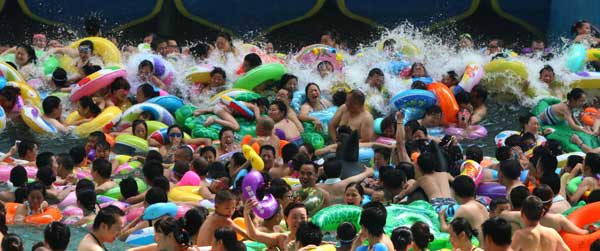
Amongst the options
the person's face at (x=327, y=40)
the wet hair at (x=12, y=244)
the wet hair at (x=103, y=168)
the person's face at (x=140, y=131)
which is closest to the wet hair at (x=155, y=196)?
the wet hair at (x=103, y=168)

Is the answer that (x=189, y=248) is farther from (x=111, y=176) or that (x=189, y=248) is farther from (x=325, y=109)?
(x=325, y=109)

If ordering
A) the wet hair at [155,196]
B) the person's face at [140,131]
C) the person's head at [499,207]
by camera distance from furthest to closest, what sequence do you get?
1. the person's face at [140,131]
2. the wet hair at [155,196]
3. the person's head at [499,207]

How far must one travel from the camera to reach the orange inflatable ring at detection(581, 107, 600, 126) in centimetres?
1526

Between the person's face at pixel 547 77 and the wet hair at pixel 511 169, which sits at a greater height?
the wet hair at pixel 511 169

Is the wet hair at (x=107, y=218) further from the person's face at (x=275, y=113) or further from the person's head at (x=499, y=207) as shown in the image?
the person's face at (x=275, y=113)

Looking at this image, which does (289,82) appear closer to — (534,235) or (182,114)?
(182,114)

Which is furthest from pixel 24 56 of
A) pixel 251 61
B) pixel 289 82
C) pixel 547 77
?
pixel 547 77

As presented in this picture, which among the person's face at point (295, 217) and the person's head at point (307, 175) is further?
the person's head at point (307, 175)

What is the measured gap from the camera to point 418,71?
1667cm

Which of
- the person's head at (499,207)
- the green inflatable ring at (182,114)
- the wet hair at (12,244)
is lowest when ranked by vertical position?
the green inflatable ring at (182,114)

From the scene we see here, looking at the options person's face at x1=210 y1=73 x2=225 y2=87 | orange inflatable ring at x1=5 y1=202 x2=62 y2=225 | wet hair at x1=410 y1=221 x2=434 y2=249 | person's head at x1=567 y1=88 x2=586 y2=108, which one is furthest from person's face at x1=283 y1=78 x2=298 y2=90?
wet hair at x1=410 y1=221 x2=434 y2=249

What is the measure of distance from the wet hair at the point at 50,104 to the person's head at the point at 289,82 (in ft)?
8.28

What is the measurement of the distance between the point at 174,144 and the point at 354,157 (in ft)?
7.17

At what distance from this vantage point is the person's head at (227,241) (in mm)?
10008
